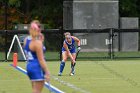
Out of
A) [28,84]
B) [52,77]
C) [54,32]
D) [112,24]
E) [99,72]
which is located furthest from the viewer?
[112,24]

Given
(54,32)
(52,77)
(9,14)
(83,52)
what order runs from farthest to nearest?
(9,14), (83,52), (54,32), (52,77)

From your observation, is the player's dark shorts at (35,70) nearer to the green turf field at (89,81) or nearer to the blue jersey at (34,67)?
the blue jersey at (34,67)

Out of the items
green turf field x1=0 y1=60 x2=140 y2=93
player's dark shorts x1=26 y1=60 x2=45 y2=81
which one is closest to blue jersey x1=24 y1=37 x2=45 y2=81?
player's dark shorts x1=26 y1=60 x2=45 y2=81

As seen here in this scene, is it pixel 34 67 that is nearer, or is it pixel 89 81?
pixel 34 67

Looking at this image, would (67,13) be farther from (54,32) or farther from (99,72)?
(99,72)

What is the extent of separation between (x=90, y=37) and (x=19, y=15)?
1502cm

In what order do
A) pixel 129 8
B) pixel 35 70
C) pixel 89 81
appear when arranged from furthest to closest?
pixel 129 8 → pixel 89 81 → pixel 35 70

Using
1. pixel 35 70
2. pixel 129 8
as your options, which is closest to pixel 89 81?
pixel 35 70

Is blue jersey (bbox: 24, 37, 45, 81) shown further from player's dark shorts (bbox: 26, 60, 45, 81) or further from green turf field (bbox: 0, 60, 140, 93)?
green turf field (bbox: 0, 60, 140, 93)

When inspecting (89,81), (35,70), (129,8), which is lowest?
(89,81)

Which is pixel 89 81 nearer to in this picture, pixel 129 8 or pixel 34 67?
→ pixel 34 67

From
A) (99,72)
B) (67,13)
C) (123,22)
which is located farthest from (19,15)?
(99,72)

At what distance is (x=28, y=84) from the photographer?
18.9 meters

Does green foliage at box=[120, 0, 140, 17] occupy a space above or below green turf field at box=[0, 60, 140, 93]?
above
